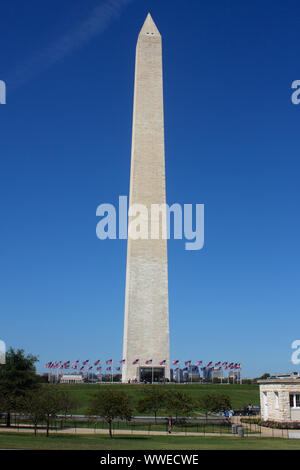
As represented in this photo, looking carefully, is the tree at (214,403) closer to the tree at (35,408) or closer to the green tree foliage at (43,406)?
the green tree foliage at (43,406)

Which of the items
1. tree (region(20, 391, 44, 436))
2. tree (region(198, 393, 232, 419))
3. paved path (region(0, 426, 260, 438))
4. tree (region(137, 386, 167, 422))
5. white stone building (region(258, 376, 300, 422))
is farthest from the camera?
tree (region(198, 393, 232, 419))

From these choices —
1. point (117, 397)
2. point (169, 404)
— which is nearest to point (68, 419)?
point (169, 404)

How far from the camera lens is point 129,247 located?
65.2 metres

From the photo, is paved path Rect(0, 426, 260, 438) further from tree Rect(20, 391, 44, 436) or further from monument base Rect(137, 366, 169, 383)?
monument base Rect(137, 366, 169, 383)

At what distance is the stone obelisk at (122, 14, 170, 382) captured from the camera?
6306 cm

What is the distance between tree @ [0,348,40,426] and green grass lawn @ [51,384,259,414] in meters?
8.46

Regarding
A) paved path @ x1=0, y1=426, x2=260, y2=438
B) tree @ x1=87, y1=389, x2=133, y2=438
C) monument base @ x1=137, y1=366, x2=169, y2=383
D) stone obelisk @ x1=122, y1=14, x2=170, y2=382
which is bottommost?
paved path @ x1=0, y1=426, x2=260, y2=438

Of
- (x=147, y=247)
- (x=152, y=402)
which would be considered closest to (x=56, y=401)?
(x=152, y=402)

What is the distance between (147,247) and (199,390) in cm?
1773

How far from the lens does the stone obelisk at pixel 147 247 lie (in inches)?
2483

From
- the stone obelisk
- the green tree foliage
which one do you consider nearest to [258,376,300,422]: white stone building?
the green tree foliage

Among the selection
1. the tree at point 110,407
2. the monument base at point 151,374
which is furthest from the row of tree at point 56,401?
the monument base at point 151,374

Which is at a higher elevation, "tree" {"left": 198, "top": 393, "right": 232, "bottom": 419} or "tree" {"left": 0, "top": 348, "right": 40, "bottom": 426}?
"tree" {"left": 0, "top": 348, "right": 40, "bottom": 426}

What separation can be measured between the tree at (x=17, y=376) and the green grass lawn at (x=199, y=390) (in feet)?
27.7
